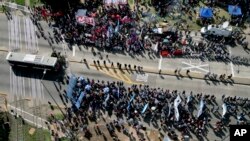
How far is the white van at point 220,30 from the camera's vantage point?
99875 millimetres

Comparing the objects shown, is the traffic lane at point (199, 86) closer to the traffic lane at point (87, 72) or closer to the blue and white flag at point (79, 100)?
the traffic lane at point (87, 72)

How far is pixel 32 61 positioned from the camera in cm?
9131

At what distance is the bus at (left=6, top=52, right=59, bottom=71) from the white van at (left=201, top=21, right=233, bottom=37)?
102 ft

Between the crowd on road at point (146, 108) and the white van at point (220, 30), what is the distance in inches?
581

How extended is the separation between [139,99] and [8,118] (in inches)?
909

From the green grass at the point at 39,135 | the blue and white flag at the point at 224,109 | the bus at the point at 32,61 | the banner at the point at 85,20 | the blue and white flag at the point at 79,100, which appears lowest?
the green grass at the point at 39,135

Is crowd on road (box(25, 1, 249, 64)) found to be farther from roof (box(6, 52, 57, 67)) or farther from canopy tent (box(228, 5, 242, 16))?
roof (box(6, 52, 57, 67))

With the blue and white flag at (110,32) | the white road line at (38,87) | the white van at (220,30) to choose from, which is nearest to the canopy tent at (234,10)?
the white van at (220,30)

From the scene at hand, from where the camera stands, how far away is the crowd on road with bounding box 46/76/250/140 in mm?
87000

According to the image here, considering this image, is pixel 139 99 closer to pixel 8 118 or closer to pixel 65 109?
pixel 65 109

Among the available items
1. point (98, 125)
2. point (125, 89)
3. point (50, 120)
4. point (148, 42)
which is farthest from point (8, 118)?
point (148, 42)

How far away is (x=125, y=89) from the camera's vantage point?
300ft

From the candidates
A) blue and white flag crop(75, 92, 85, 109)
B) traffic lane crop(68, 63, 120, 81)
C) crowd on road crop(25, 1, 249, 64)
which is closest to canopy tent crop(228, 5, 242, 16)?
crowd on road crop(25, 1, 249, 64)

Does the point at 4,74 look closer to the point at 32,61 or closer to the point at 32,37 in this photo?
the point at 32,61
